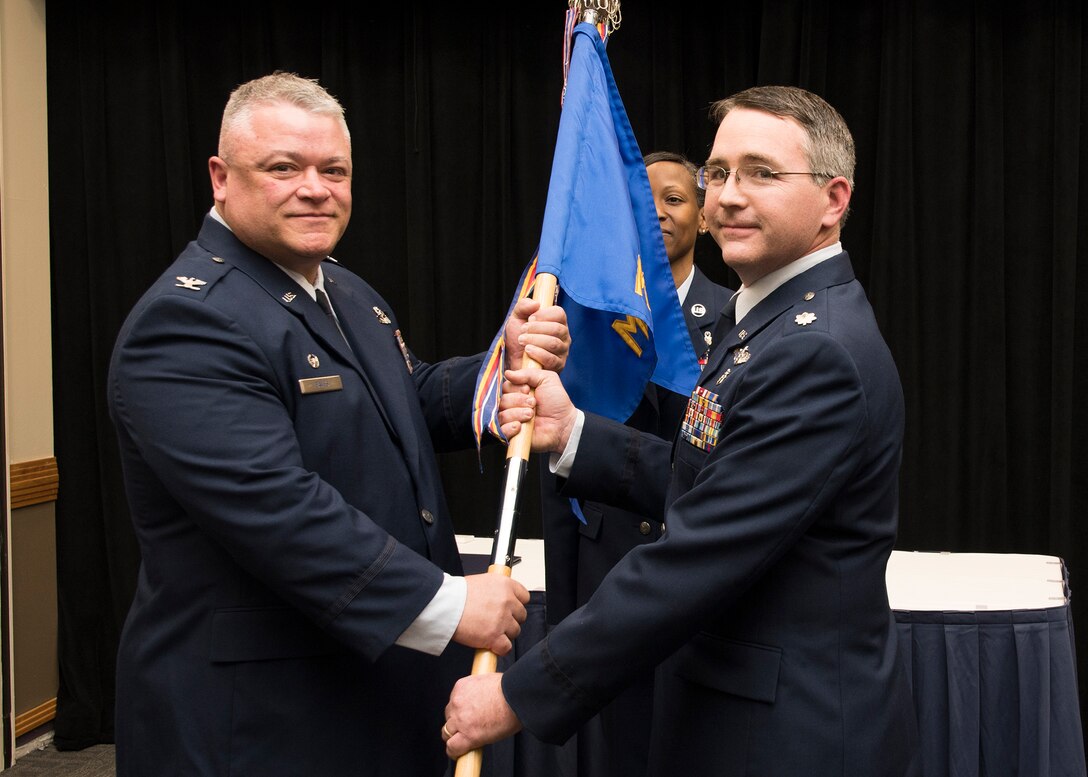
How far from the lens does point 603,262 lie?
2.16 meters

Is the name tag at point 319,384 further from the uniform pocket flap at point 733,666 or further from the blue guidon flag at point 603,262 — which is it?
the uniform pocket flap at point 733,666

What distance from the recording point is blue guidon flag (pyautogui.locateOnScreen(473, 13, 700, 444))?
2145 millimetres

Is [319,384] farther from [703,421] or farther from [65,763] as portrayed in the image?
[65,763]

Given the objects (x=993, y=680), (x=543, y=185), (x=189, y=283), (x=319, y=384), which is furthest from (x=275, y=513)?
(x=543, y=185)

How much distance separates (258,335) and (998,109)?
3057mm

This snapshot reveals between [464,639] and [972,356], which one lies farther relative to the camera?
[972,356]

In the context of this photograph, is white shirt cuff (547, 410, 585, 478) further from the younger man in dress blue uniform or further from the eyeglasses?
the eyeglasses

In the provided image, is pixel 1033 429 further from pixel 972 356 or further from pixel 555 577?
pixel 555 577

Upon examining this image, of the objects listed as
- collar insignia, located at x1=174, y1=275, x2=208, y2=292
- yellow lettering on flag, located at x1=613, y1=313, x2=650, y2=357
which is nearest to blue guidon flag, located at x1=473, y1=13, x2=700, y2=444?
yellow lettering on flag, located at x1=613, y1=313, x2=650, y2=357

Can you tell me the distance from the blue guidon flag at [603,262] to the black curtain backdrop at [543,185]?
174 centimetres

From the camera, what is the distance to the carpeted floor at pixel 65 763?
382 cm

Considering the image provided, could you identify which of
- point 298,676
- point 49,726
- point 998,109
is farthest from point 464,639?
point 49,726

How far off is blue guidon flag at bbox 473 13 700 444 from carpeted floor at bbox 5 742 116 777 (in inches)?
106

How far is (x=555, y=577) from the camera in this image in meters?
2.60
